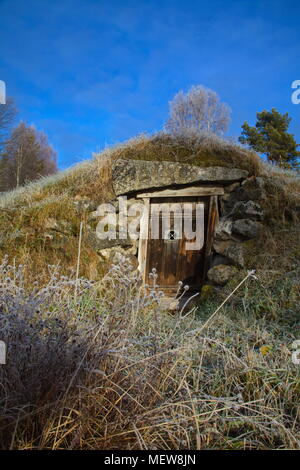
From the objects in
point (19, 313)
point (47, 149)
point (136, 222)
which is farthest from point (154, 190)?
point (47, 149)

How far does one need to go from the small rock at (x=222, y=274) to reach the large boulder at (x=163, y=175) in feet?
6.25

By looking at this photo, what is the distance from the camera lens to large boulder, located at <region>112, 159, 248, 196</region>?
6.17m

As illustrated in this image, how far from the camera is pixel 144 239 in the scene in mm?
6574

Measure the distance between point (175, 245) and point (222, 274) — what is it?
5.75ft

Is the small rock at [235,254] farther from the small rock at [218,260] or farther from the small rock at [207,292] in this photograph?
the small rock at [207,292]

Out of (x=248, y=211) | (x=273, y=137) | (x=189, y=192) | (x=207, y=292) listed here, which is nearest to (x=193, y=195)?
(x=189, y=192)

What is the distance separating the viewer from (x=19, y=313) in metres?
1.66

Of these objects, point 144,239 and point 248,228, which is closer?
point 248,228

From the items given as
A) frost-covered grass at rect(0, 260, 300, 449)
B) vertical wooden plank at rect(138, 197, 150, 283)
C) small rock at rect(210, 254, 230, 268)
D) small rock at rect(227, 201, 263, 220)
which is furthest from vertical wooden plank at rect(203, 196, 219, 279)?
frost-covered grass at rect(0, 260, 300, 449)

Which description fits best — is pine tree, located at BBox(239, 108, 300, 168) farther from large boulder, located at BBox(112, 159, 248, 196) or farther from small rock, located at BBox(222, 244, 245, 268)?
small rock, located at BBox(222, 244, 245, 268)

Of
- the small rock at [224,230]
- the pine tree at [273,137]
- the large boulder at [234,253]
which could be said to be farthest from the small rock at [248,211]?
the pine tree at [273,137]

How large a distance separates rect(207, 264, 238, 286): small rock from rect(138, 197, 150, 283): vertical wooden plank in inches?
63.9

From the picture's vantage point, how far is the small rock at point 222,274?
5172 millimetres

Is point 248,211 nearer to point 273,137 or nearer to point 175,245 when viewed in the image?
point 175,245
